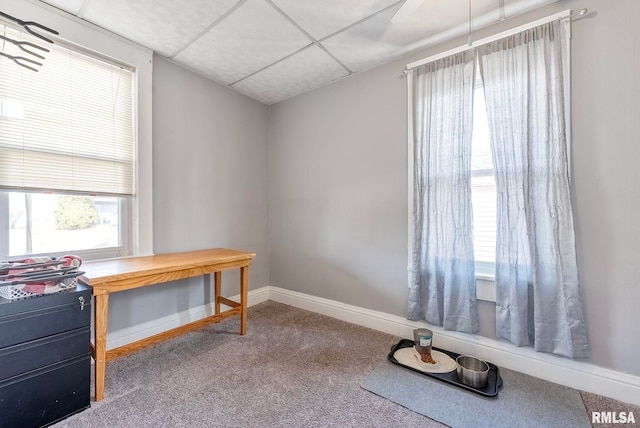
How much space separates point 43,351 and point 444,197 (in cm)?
270

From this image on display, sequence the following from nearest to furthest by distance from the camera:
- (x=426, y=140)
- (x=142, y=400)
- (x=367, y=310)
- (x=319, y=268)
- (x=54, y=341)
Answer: (x=54, y=341) < (x=142, y=400) < (x=426, y=140) < (x=367, y=310) < (x=319, y=268)

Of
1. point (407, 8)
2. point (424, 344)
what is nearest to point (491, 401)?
point (424, 344)

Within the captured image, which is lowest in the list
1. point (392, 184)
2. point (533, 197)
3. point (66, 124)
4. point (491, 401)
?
point (491, 401)

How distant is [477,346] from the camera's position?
2.05m

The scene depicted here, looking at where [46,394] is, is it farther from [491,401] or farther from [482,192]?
[482,192]

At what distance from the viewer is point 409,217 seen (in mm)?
2359

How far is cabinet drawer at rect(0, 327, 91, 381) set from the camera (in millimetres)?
1285

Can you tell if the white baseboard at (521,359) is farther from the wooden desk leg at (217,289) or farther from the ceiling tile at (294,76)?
the ceiling tile at (294,76)

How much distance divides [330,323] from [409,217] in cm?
133

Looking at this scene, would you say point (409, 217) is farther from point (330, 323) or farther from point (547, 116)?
point (330, 323)

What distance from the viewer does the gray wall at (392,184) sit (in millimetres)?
1592

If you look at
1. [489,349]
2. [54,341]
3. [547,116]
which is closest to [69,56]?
[54,341]

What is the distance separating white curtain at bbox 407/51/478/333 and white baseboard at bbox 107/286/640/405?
6.0 inches

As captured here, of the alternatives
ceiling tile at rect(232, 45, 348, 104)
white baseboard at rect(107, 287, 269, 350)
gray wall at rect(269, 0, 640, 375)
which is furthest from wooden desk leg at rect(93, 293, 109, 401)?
ceiling tile at rect(232, 45, 348, 104)
